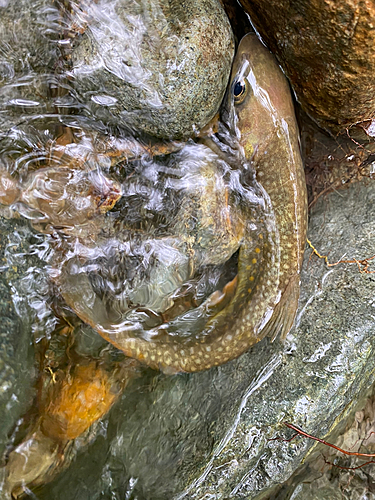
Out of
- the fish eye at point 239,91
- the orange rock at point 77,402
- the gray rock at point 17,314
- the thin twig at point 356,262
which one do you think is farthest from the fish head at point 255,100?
the orange rock at point 77,402

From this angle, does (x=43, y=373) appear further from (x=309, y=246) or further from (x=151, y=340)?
(x=309, y=246)

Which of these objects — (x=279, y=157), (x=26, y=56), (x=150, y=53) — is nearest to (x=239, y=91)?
(x=279, y=157)

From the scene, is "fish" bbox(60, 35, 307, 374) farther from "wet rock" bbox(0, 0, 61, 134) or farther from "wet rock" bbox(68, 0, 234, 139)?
"wet rock" bbox(0, 0, 61, 134)

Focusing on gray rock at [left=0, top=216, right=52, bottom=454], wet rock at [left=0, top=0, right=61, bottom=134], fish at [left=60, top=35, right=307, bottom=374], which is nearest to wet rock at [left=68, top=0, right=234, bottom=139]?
wet rock at [left=0, top=0, right=61, bottom=134]

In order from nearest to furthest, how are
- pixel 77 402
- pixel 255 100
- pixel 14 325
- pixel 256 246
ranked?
pixel 14 325 → pixel 77 402 → pixel 255 100 → pixel 256 246

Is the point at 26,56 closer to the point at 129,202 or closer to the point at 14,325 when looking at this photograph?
the point at 129,202
